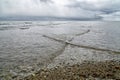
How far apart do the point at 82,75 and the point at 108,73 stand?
1.63 metres

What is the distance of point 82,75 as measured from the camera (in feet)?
27.3

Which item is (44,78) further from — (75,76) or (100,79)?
(100,79)

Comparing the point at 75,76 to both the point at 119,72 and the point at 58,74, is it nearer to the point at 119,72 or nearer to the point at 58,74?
the point at 58,74

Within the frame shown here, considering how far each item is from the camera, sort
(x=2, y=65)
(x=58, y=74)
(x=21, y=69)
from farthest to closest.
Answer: (x=2, y=65)
(x=21, y=69)
(x=58, y=74)

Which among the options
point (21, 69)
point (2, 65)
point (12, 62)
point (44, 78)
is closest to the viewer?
point (44, 78)

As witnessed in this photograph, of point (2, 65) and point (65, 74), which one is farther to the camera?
point (2, 65)

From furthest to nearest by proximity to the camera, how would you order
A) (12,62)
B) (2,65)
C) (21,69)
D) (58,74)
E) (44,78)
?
(12,62) < (2,65) < (21,69) < (58,74) < (44,78)

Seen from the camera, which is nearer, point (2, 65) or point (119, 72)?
point (119, 72)

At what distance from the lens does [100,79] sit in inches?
311

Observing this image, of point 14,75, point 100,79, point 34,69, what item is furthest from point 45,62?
point 100,79

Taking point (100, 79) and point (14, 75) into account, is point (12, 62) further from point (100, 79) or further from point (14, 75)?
point (100, 79)

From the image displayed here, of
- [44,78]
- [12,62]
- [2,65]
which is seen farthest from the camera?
[12,62]

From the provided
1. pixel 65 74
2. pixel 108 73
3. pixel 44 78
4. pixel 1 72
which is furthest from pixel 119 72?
pixel 1 72

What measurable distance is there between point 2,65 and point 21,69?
166cm
